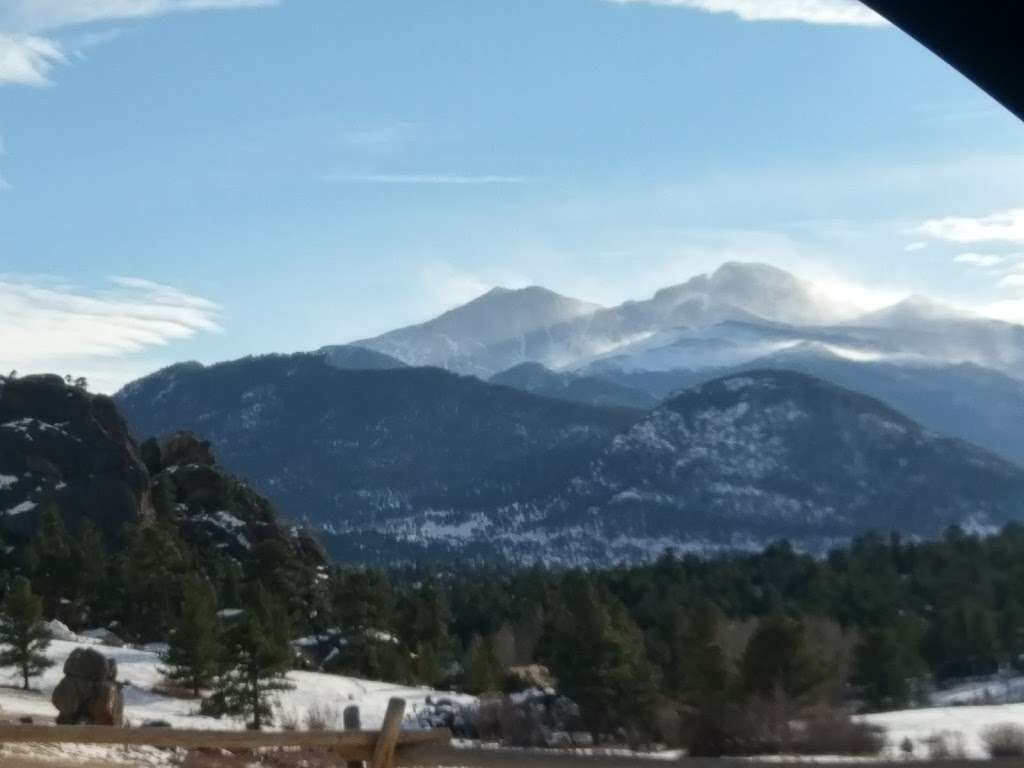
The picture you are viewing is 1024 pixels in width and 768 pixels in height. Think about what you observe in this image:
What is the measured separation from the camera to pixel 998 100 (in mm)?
2188

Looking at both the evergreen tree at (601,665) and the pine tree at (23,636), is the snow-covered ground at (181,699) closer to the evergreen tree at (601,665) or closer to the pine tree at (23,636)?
the pine tree at (23,636)

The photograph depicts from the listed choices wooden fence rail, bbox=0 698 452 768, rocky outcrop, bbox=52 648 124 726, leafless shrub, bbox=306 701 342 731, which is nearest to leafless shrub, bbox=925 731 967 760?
rocky outcrop, bbox=52 648 124 726

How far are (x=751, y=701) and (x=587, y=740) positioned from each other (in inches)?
439

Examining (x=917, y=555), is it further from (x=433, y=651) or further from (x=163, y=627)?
(x=163, y=627)

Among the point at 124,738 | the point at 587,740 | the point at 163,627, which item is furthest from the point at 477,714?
the point at 124,738

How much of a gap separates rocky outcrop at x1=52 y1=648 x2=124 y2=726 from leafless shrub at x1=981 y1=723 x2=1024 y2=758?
15.7 metres

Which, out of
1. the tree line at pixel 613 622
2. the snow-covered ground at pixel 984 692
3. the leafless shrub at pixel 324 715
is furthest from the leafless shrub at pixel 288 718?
the snow-covered ground at pixel 984 692

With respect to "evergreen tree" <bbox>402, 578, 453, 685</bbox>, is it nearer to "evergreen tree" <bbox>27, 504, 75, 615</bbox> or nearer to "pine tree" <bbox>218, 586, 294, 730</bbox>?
"pine tree" <bbox>218, 586, 294, 730</bbox>

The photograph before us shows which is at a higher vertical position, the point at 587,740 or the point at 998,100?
the point at 998,100

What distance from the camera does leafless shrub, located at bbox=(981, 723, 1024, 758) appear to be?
68.9 ft

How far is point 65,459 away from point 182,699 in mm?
41702

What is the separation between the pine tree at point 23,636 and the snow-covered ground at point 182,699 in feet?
2.36

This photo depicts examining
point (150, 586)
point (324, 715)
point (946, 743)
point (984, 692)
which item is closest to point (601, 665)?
point (324, 715)

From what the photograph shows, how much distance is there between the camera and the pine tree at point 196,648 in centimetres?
4394
